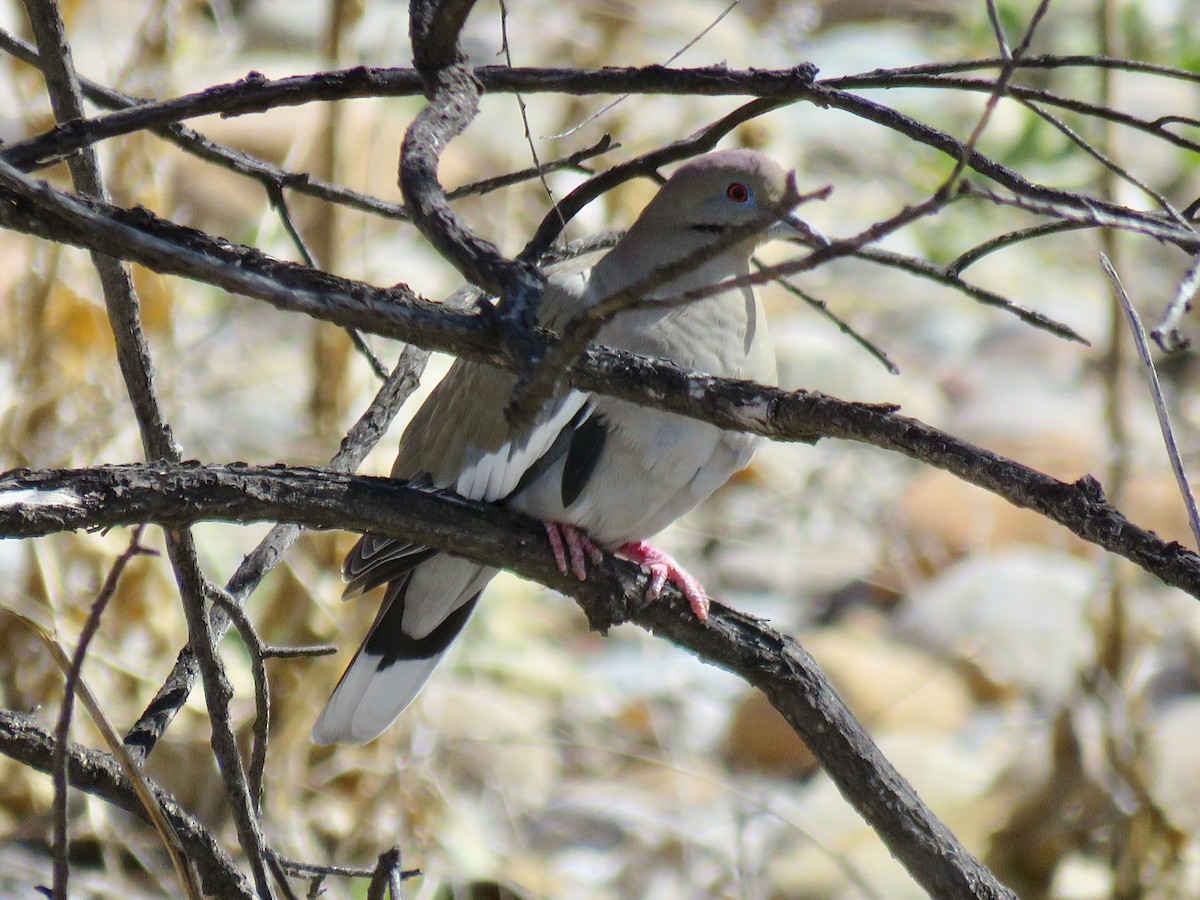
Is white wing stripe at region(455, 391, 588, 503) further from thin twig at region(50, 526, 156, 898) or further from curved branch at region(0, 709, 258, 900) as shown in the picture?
thin twig at region(50, 526, 156, 898)

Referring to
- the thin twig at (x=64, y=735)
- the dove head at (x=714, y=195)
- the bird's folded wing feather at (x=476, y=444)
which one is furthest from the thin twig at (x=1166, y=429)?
the dove head at (x=714, y=195)

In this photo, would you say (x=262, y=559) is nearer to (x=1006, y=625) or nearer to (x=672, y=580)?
(x=672, y=580)

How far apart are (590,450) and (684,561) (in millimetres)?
3291

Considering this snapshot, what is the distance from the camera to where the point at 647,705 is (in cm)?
507

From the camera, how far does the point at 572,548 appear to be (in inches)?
93.7

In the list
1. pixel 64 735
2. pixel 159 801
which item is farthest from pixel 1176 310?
pixel 159 801

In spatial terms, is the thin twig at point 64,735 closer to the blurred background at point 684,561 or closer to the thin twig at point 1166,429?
the thin twig at point 1166,429

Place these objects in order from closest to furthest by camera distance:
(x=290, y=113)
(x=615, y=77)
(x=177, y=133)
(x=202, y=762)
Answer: (x=615, y=77) → (x=177, y=133) → (x=202, y=762) → (x=290, y=113)

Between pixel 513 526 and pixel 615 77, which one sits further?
pixel 513 526

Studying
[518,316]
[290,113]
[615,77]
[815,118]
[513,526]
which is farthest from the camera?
[815,118]

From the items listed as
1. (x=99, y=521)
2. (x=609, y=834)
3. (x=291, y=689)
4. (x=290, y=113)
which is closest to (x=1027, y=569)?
(x=609, y=834)

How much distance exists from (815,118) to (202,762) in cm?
540

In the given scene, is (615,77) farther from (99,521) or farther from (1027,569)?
(1027,569)

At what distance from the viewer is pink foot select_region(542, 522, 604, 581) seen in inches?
88.0
